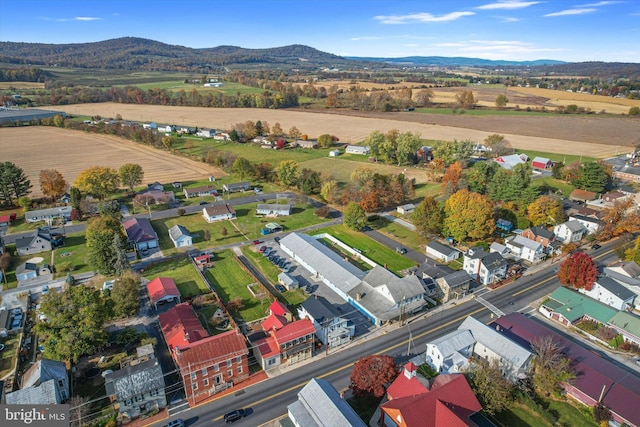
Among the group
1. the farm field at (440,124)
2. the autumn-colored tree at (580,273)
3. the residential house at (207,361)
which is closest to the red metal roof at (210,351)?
the residential house at (207,361)

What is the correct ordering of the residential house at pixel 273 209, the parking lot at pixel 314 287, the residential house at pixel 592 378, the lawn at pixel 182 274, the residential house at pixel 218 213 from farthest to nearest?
the residential house at pixel 273 209
the residential house at pixel 218 213
the lawn at pixel 182 274
the parking lot at pixel 314 287
the residential house at pixel 592 378

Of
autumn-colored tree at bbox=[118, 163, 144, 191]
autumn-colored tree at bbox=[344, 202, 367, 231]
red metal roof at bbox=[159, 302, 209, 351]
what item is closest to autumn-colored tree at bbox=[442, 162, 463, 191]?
autumn-colored tree at bbox=[344, 202, 367, 231]

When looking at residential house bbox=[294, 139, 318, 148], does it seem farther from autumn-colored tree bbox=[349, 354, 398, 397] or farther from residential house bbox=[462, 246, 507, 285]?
autumn-colored tree bbox=[349, 354, 398, 397]

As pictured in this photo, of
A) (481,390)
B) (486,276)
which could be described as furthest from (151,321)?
(486,276)

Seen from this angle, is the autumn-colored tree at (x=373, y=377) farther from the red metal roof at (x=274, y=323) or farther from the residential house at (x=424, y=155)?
the residential house at (x=424, y=155)

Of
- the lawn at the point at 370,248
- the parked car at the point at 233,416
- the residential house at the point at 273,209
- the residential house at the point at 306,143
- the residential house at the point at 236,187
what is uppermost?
the residential house at the point at 306,143

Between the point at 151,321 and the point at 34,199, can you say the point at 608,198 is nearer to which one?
the point at 151,321

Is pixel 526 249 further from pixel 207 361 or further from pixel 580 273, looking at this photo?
pixel 207 361
